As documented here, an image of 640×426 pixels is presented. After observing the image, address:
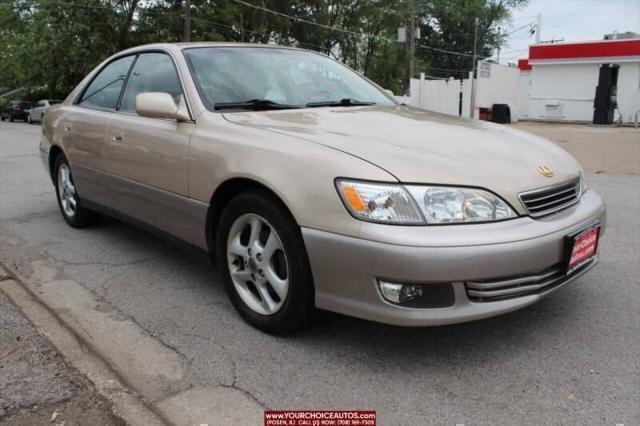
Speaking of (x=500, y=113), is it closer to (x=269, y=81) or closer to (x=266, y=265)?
(x=269, y=81)

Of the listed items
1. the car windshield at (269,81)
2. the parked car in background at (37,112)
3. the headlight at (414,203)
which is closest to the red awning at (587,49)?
the car windshield at (269,81)

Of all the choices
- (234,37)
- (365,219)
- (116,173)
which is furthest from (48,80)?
(365,219)

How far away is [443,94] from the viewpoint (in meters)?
21.0

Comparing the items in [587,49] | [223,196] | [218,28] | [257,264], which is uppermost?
[218,28]

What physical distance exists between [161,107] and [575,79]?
26.0 metres

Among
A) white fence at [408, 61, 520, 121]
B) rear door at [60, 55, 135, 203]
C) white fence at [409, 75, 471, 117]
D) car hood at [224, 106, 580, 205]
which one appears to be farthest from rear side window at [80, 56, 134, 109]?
white fence at [409, 75, 471, 117]

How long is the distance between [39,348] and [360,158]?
1859 millimetres

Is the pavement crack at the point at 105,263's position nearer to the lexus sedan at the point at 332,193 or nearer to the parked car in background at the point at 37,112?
the lexus sedan at the point at 332,193

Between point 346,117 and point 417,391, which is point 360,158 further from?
point 417,391

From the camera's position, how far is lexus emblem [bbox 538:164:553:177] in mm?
2864

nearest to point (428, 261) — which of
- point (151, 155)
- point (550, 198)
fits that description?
point (550, 198)

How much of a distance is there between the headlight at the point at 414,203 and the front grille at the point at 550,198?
0.24 m

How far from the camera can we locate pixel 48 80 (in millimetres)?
34844

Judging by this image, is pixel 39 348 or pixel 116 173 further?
pixel 116 173
